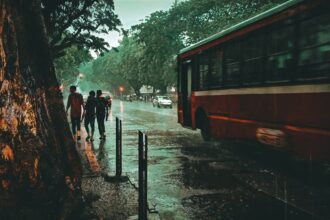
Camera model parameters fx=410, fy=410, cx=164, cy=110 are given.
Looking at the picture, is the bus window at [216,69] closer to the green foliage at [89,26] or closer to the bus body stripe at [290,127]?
the bus body stripe at [290,127]

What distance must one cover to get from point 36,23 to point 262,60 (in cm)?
529

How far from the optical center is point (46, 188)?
5.21 m

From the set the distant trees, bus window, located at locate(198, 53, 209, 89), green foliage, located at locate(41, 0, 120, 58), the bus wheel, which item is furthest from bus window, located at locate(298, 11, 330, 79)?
the distant trees

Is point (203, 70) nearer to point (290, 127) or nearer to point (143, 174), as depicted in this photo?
point (290, 127)

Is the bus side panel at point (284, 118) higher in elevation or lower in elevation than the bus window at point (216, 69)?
lower

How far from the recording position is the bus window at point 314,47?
7152mm

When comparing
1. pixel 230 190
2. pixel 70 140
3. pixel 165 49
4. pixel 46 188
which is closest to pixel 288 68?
pixel 230 190

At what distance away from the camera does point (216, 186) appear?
7.67 metres

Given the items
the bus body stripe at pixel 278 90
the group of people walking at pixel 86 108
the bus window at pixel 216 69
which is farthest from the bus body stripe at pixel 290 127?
the group of people walking at pixel 86 108

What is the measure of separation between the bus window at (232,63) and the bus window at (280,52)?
5.05 feet

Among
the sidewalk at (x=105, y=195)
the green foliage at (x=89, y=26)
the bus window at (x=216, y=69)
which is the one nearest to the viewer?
the sidewalk at (x=105, y=195)

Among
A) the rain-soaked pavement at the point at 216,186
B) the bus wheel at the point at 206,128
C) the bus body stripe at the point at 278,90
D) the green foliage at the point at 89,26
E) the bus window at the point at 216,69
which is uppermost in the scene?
the green foliage at the point at 89,26

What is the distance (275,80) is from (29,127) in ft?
18.1

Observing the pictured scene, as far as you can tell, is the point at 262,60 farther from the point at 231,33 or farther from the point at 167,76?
the point at 167,76
